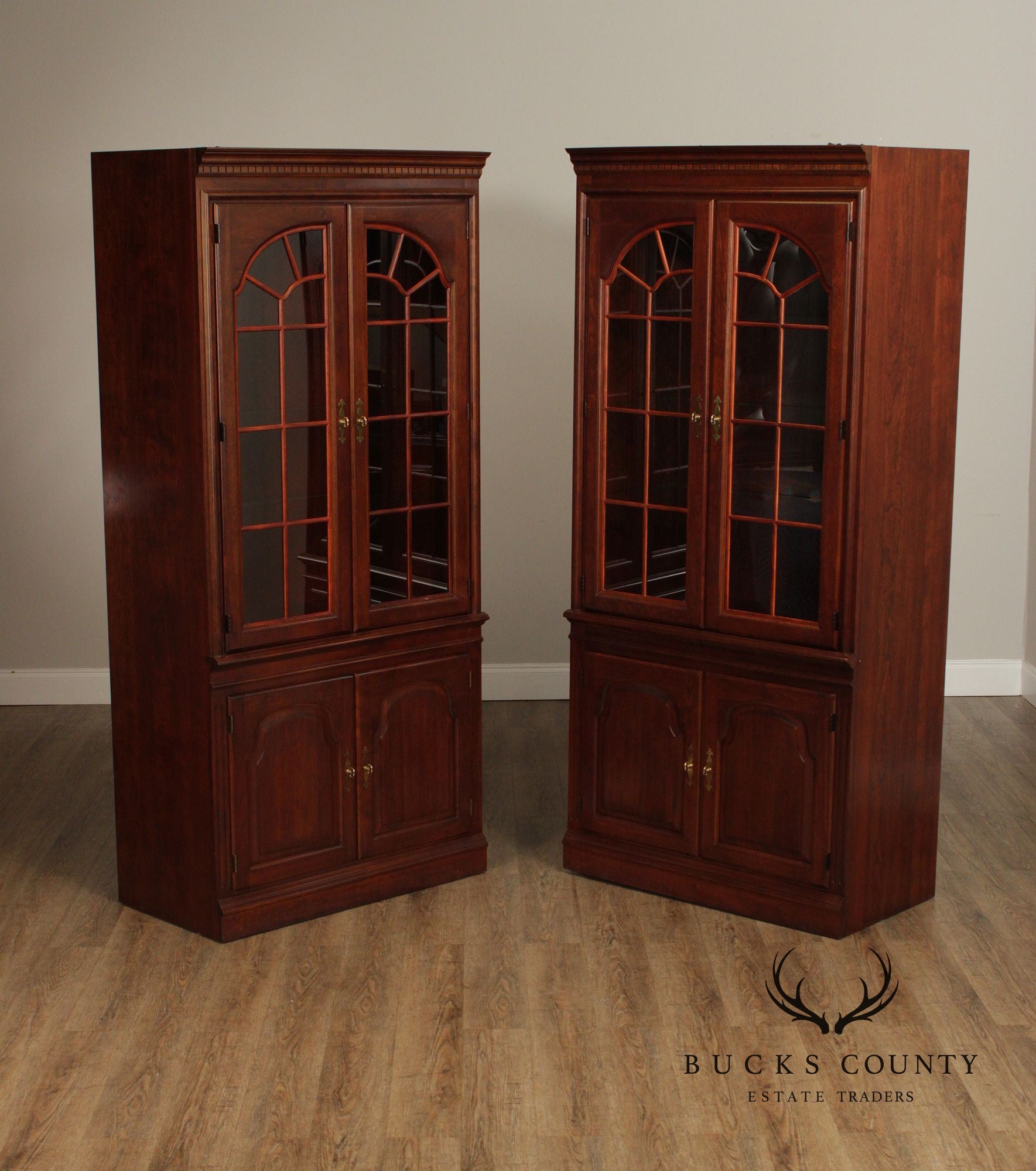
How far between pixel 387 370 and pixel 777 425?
1.06 metres

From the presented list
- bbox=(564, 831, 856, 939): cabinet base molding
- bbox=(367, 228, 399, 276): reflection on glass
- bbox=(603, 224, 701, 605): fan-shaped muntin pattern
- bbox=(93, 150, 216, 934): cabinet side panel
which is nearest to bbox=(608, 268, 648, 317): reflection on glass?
bbox=(603, 224, 701, 605): fan-shaped muntin pattern

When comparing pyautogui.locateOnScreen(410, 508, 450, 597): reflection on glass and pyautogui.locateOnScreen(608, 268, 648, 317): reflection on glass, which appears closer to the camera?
pyautogui.locateOnScreen(608, 268, 648, 317): reflection on glass

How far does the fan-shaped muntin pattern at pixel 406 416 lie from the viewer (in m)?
3.94

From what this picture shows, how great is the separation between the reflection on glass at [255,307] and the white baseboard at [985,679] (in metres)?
3.60

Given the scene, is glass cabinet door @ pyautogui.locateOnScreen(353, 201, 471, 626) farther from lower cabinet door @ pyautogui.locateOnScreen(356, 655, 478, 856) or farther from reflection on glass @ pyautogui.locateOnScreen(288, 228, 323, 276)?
lower cabinet door @ pyautogui.locateOnScreen(356, 655, 478, 856)

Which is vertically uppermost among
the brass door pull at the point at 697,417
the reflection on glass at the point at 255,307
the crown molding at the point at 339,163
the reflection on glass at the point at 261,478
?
the crown molding at the point at 339,163

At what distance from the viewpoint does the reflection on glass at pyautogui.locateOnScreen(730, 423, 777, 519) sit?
384 centimetres

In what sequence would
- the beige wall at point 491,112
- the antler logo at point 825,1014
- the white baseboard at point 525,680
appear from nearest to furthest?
the antler logo at point 825,1014, the beige wall at point 491,112, the white baseboard at point 525,680

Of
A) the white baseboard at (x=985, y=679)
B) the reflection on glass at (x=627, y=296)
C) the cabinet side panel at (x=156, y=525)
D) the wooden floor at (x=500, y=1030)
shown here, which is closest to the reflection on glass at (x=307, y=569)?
the cabinet side panel at (x=156, y=525)

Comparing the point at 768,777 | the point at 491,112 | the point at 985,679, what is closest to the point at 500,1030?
the point at 768,777

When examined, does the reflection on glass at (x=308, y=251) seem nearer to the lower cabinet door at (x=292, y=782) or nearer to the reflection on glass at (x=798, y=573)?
the lower cabinet door at (x=292, y=782)

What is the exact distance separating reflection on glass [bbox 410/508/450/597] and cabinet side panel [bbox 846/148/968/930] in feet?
3.84

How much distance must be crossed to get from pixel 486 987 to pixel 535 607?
99.6 inches

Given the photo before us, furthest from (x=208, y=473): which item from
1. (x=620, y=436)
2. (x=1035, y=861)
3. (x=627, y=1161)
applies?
(x=1035, y=861)
